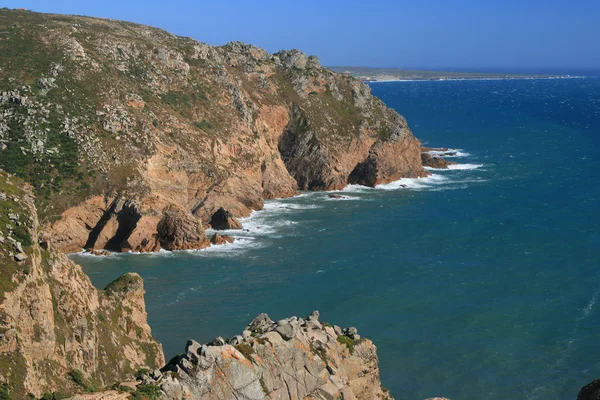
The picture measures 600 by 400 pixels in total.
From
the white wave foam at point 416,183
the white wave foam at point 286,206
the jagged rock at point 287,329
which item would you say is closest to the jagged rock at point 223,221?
the white wave foam at point 286,206

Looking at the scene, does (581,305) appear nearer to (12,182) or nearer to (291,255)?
(291,255)

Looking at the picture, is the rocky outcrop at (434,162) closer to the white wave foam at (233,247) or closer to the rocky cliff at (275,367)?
the white wave foam at (233,247)

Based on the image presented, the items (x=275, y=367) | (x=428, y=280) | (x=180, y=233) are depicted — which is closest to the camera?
(x=275, y=367)

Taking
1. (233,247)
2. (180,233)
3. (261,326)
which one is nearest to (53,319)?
(261,326)

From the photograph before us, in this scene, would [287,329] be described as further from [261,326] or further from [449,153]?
[449,153]

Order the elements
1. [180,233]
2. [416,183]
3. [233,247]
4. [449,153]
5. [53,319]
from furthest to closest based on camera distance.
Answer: [449,153] → [416,183] → [233,247] → [180,233] → [53,319]

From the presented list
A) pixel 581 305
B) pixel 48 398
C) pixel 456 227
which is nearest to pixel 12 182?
pixel 48 398

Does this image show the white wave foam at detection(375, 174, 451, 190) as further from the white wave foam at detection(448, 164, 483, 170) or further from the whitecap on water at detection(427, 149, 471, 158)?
the whitecap on water at detection(427, 149, 471, 158)
